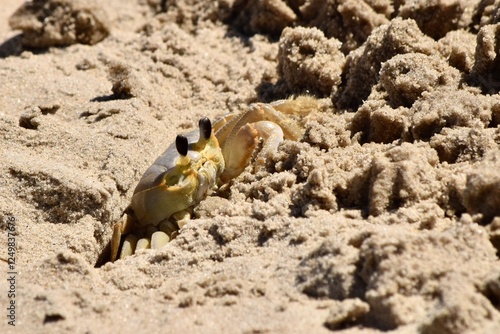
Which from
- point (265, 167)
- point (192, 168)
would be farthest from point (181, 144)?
point (265, 167)

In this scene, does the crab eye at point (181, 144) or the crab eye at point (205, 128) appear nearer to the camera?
the crab eye at point (181, 144)

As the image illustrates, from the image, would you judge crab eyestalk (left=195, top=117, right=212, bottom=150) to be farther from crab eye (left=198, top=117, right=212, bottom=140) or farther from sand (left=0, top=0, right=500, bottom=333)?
sand (left=0, top=0, right=500, bottom=333)

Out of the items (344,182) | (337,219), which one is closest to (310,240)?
(337,219)

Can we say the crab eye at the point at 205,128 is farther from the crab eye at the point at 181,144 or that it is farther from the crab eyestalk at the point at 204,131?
the crab eye at the point at 181,144

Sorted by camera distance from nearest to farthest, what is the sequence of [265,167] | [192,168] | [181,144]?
[265,167], [181,144], [192,168]

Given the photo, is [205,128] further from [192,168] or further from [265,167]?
[265,167]

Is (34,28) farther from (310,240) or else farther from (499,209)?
(499,209)

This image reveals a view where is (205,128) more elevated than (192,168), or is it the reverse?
(205,128)

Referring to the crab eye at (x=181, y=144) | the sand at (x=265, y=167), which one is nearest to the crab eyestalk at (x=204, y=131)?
the crab eye at (x=181, y=144)
